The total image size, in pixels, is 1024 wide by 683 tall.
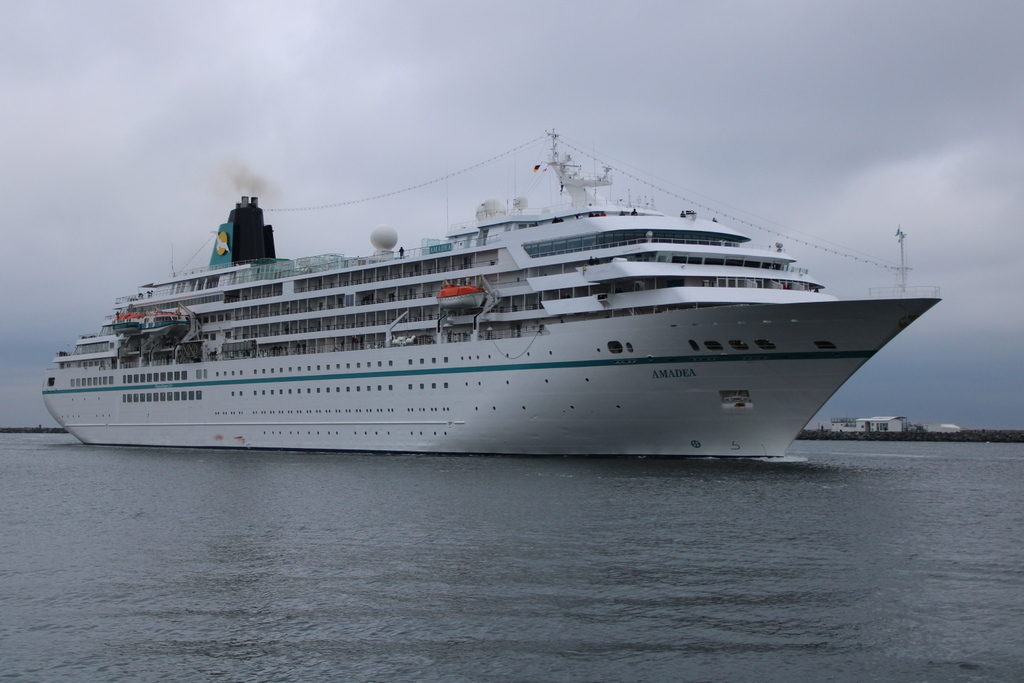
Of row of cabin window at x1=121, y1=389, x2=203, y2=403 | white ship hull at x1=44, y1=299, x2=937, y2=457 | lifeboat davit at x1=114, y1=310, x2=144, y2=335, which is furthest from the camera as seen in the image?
lifeboat davit at x1=114, y1=310, x2=144, y2=335

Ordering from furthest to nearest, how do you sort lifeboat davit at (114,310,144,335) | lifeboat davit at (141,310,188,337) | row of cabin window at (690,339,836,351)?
lifeboat davit at (114,310,144,335) → lifeboat davit at (141,310,188,337) → row of cabin window at (690,339,836,351)

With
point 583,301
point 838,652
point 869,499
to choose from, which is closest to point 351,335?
point 583,301

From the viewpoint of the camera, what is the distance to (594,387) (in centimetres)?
3219

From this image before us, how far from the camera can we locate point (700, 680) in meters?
10.9

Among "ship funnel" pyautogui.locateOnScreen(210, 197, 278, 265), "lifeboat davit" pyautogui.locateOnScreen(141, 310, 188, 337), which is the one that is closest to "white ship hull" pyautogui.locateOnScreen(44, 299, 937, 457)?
"lifeboat davit" pyautogui.locateOnScreen(141, 310, 188, 337)

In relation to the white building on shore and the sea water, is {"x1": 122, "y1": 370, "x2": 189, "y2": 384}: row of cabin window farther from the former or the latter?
the white building on shore

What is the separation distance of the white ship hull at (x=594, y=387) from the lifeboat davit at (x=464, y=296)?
1.93 m

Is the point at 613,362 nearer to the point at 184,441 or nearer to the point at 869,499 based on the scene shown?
the point at 869,499

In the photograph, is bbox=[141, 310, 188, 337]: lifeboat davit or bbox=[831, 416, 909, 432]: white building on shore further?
bbox=[831, 416, 909, 432]: white building on shore

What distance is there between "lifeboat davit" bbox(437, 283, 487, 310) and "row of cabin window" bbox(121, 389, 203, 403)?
19732 millimetres

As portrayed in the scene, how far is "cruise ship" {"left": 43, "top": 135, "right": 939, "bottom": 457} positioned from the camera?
97.8 feet

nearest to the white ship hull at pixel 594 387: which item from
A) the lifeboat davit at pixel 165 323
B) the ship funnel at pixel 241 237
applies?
the lifeboat davit at pixel 165 323

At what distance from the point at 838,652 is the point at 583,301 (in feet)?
73.1

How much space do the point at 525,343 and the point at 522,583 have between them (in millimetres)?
19688
